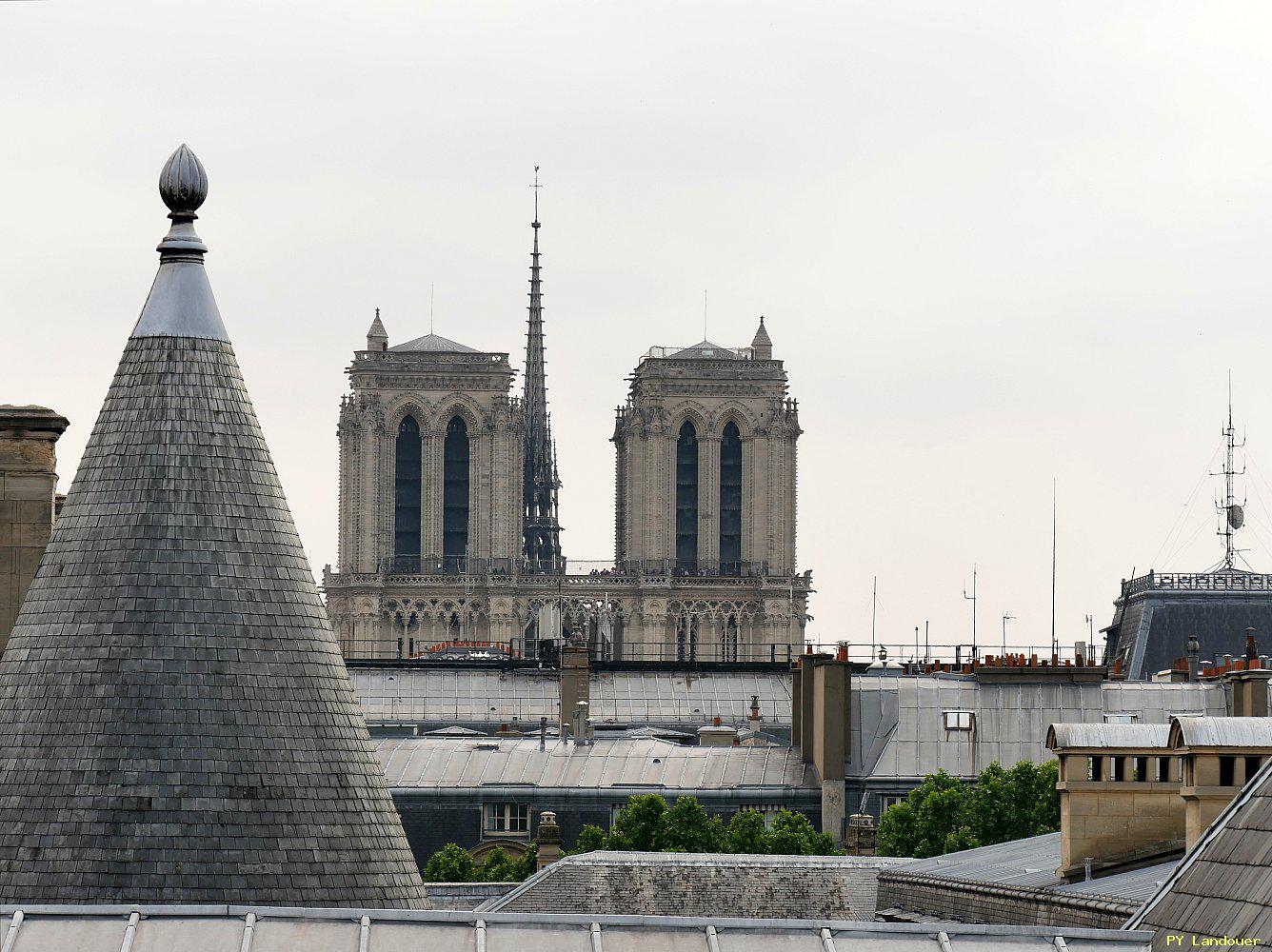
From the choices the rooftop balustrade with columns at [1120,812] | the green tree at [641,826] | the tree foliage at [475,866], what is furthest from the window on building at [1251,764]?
the green tree at [641,826]

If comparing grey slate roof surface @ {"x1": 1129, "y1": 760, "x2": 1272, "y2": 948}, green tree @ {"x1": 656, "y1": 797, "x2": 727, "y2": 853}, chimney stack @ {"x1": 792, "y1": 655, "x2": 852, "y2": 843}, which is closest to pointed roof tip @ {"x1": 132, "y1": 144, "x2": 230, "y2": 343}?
grey slate roof surface @ {"x1": 1129, "y1": 760, "x2": 1272, "y2": 948}

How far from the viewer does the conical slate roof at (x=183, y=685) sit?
98.1 feet

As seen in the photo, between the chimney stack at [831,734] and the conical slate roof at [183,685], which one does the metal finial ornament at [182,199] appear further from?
the chimney stack at [831,734]

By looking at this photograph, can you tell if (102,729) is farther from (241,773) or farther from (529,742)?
(529,742)

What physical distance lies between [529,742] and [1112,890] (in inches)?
2411

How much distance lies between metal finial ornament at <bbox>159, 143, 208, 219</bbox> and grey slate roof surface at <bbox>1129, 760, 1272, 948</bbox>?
10993mm

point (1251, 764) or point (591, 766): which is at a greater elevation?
point (591, 766)

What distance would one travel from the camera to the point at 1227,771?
35094mm

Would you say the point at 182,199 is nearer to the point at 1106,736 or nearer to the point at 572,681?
the point at 1106,736

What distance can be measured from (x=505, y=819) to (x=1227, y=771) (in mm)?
57883

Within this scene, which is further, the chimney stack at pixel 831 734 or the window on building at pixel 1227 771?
the chimney stack at pixel 831 734

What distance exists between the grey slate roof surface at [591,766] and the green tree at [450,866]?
5159mm

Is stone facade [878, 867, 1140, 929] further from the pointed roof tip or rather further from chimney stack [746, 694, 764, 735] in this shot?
chimney stack [746, 694, 764, 735]

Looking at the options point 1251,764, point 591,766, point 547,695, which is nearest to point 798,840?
point 591,766
